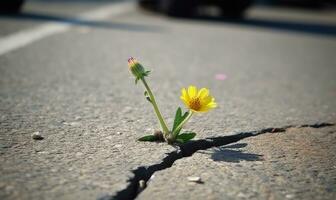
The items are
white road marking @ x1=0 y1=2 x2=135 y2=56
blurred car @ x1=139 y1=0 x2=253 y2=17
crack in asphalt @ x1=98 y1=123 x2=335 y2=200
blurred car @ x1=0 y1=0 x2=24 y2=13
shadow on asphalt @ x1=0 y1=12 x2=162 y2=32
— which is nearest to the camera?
crack in asphalt @ x1=98 y1=123 x2=335 y2=200

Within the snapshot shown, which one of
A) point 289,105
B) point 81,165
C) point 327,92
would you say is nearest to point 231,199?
point 81,165

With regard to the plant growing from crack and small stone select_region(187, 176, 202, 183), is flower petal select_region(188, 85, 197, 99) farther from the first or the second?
small stone select_region(187, 176, 202, 183)

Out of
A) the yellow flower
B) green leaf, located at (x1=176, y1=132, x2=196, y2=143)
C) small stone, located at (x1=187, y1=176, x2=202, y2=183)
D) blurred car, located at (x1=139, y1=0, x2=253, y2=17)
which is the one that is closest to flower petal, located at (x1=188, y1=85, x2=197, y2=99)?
the yellow flower

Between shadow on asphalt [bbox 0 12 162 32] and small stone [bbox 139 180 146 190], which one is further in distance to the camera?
shadow on asphalt [bbox 0 12 162 32]

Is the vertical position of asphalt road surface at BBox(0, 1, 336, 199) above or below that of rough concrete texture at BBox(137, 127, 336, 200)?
above

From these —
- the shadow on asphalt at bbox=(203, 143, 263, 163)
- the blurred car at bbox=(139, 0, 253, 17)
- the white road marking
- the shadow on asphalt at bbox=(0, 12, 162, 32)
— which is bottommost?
the shadow on asphalt at bbox=(203, 143, 263, 163)

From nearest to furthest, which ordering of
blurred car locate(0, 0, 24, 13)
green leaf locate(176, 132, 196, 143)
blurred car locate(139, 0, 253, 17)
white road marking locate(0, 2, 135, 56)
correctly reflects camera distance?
green leaf locate(176, 132, 196, 143) → white road marking locate(0, 2, 135, 56) → blurred car locate(0, 0, 24, 13) → blurred car locate(139, 0, 253, 17)

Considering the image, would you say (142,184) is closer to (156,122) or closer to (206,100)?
(206,100)

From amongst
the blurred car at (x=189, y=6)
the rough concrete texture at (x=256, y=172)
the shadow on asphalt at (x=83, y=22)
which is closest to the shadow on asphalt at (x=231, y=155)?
the rough concrete texture at (x=256, y=172)
